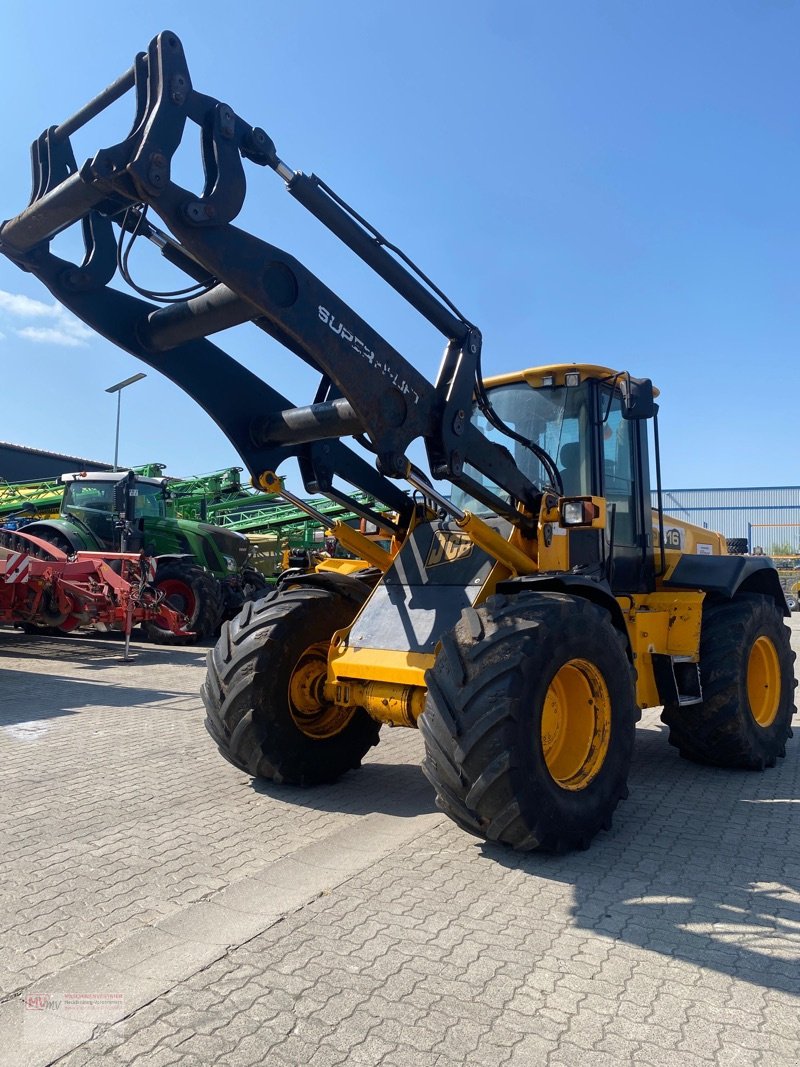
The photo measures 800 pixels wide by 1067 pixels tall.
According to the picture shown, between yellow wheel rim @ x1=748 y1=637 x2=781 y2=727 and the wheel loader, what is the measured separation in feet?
0.45

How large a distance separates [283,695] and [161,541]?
37.9 feet

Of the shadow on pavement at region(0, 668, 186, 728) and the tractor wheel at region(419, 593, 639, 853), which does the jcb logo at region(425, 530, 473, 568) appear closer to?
the tractor wheel at region(419, 593, 639, 853)

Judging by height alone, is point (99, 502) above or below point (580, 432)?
above

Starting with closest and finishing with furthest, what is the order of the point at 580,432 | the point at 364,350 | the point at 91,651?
the point at 364,350, the point at 580,432, the point at 91,651

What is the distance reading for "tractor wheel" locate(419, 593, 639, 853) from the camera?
12.5ft

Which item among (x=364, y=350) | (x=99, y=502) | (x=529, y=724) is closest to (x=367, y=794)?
(x=529, y=724)

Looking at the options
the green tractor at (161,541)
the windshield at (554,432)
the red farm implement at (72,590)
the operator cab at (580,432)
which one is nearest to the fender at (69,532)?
the green tractor at (161,541)

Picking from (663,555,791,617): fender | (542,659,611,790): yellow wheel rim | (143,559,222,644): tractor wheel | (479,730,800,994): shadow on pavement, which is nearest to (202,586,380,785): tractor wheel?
(479,730,800,994): shadow on pavement

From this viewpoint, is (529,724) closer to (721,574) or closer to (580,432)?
(580,432)

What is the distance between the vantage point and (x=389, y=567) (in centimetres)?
545

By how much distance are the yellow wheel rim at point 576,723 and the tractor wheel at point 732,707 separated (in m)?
1.56

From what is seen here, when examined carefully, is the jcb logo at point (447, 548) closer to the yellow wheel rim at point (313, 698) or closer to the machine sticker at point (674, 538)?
the yellow wheel rim at point (313, 698)

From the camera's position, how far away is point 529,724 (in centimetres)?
390

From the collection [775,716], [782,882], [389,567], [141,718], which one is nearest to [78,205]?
[389,567]
